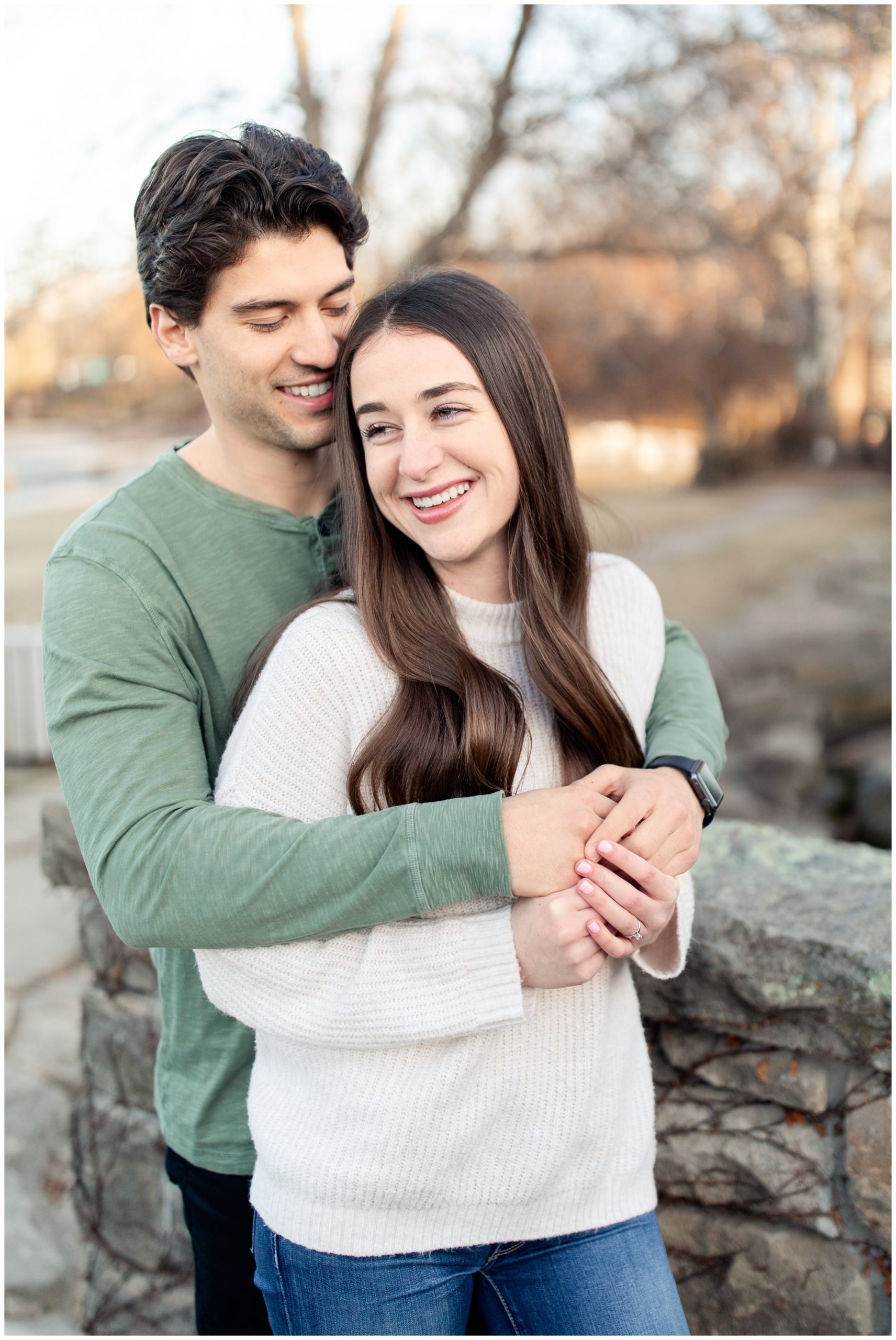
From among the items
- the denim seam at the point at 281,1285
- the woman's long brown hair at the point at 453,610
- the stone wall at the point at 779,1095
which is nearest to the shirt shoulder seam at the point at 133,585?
the woman's long brown hair at the point at 453,610

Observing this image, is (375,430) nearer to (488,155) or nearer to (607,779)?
(607,779)

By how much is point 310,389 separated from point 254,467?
0.50ft

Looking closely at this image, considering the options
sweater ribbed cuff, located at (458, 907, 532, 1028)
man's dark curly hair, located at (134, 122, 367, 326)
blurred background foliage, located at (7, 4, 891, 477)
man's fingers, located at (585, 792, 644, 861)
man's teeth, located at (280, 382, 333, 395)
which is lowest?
sweater ribbed cuff, located at (458, 907, 532, 1028)

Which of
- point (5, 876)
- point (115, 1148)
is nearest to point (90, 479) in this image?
point (5, 876)

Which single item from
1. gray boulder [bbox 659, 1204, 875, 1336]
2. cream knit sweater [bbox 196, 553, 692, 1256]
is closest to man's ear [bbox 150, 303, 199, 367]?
cream knit sweater [bbox 196, 553, 692, 1256]

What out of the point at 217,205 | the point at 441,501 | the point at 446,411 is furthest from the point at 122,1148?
the point at 217,205

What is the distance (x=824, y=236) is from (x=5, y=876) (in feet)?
26.6

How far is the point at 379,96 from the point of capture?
6898mm

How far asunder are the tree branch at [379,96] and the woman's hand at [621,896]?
642 cm

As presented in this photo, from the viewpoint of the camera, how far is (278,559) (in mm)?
1629

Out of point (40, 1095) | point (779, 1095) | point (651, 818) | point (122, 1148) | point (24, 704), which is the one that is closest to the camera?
point (651, 818)

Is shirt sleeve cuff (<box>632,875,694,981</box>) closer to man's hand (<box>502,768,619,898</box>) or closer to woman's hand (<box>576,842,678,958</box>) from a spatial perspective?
woman's hand (<box>576,842,678,958</box>)

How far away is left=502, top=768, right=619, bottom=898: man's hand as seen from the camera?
1223 mm

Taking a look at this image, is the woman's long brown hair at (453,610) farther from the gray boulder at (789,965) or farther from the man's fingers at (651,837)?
the gray boulder at (789,965)
